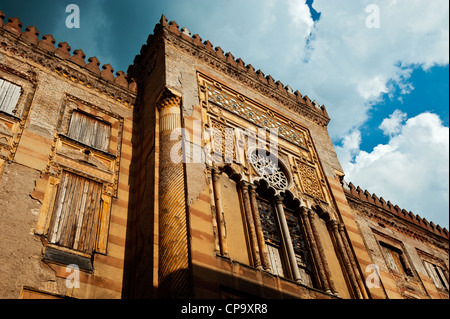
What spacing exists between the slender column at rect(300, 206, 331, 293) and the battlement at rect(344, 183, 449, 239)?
437cm

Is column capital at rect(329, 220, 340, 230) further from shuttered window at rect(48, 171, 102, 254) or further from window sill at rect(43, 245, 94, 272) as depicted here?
window sill at rect(43, 245, 94, 272)

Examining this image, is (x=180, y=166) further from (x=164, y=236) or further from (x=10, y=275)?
(x=10, y=275)

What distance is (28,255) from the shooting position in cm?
736

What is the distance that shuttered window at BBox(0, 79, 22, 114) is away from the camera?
9.35 meters

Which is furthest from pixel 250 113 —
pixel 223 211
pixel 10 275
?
pixel 10 275

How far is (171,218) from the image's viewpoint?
8195 mm

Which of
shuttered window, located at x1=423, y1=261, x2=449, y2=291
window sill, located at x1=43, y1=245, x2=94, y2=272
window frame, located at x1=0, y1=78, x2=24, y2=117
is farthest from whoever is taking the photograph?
shuttered window, located at x1=423, y1=261, x2=449, y2=291

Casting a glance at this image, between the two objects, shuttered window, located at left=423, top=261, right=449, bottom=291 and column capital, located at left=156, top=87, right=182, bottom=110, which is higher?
column capital, located at left=156, top=87, right=182, bottom=110

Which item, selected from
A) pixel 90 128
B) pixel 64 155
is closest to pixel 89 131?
pixel 90 128

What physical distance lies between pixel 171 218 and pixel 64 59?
5477mm

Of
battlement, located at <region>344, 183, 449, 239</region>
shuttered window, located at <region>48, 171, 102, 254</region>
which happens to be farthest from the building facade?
battlement, located at <region>344, 183, 449, 239</region>

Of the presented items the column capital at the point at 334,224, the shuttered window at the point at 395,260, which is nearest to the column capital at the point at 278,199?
the column capital at the point at 334,224

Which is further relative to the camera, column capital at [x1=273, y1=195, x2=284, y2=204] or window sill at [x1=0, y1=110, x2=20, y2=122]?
column capital at [x1=273, y1=195, x2=284, y2=204]
